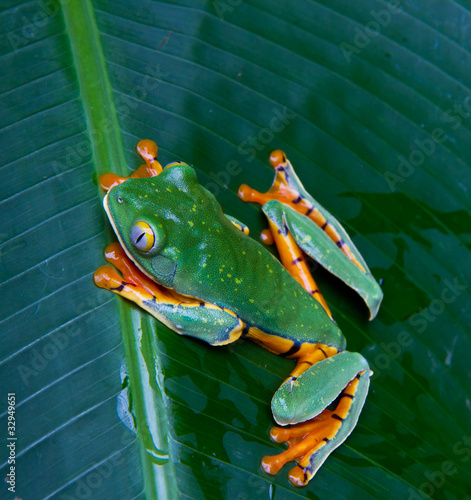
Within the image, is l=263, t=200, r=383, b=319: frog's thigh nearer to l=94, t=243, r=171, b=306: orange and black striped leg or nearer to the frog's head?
the frog's head

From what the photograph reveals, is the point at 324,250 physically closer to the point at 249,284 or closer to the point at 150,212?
the point at 249,284

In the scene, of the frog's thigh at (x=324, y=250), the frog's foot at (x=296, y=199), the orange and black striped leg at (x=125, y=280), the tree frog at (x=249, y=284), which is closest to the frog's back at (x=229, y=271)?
the tree frog at (x=249, y=284)

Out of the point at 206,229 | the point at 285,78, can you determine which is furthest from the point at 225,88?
the point at 206,229

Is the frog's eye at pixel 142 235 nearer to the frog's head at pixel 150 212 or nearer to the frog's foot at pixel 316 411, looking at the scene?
the frog's head at pixel 150 212

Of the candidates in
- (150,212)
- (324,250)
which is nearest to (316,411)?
(324,250)

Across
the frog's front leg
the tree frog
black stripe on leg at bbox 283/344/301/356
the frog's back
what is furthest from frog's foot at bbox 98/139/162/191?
black stripe on leg at bbox 283/344/301/356

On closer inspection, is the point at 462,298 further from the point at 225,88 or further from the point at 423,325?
the point at 225,88

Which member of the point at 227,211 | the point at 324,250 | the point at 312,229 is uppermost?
the point at 227,211
